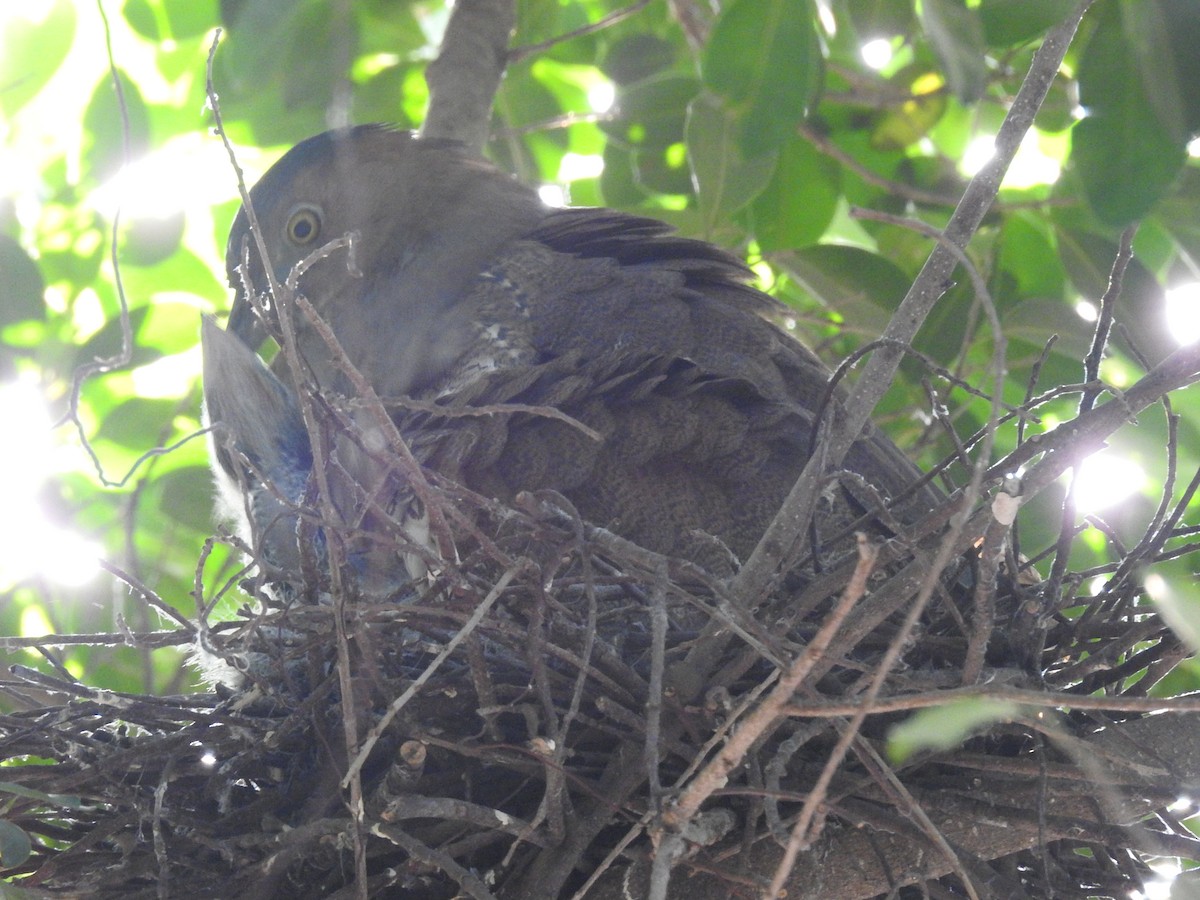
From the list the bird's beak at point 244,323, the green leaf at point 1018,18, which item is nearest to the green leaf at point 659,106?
the bird's beak at point 244,323

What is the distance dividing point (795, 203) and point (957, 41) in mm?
1211

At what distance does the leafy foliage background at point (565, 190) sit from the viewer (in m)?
2.96

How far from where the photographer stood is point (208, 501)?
3.45 m

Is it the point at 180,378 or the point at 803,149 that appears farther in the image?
the point at 180,378

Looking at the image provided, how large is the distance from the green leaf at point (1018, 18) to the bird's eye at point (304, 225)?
206 cm

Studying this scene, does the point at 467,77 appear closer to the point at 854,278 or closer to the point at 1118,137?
the point at 854,278

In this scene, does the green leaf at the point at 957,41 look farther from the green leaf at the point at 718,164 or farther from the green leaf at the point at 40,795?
→ the green leaf at the point at 40,795

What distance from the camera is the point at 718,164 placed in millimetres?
3117

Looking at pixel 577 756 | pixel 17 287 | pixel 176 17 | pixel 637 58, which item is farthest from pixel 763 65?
pixel 17 287

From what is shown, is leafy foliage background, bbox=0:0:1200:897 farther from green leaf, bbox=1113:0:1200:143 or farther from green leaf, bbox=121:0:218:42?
green leaf, bbox=1113:0:1200:143

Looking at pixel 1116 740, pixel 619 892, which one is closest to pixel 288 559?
pixel 619 892

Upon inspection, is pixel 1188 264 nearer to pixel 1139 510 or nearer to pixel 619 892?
pixel 1139 510

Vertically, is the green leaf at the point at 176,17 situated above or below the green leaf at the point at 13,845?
above

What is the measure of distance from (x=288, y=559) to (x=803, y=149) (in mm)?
1876
